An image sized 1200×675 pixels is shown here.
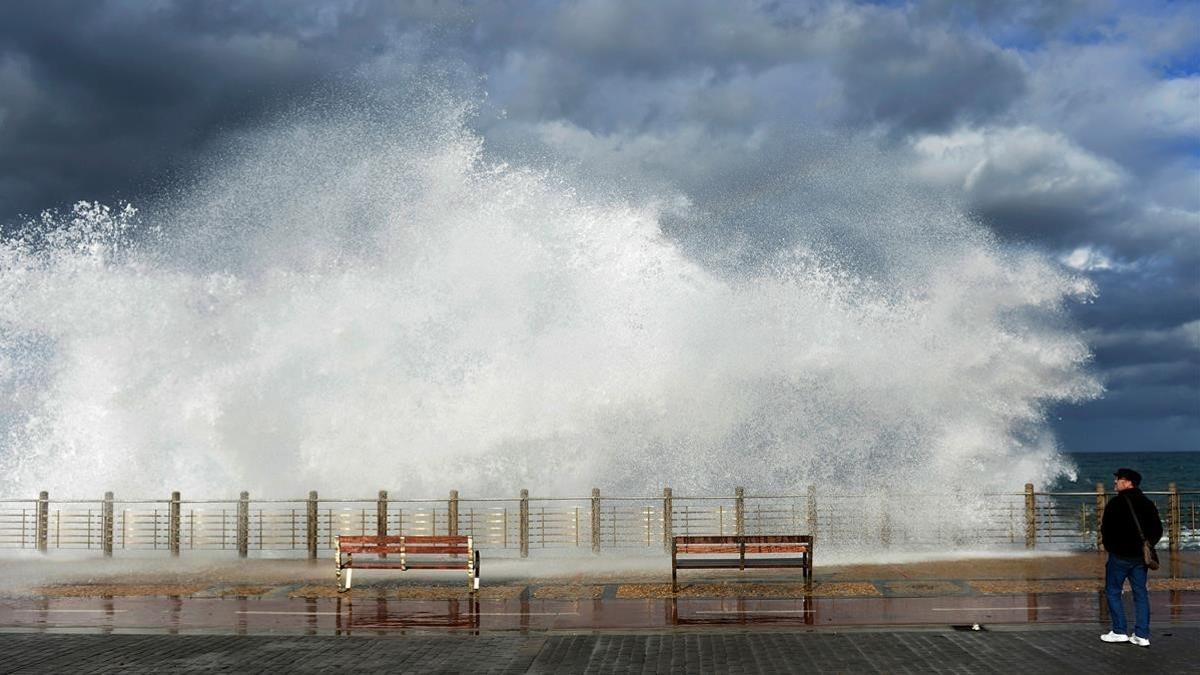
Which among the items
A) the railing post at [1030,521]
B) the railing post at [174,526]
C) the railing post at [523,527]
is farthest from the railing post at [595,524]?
the railing post at [174,526]

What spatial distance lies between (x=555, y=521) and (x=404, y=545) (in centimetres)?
1355

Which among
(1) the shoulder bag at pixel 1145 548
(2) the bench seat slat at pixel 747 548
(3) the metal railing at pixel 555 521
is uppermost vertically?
(1) the shoulder bag at pixel 1145 548

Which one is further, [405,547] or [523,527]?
[523,527]

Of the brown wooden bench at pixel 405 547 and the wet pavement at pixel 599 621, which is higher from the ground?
the brown wooden bench at pixel 405 547

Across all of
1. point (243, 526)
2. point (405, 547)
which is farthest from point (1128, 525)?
point (243, 526)

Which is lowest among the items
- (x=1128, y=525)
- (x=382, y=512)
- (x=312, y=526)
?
(x=312, y=526)

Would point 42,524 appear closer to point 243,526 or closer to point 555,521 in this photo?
point 243,526

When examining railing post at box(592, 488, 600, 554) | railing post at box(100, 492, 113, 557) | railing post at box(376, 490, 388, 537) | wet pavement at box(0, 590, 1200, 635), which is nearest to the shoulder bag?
wet pavement at box(0, 590, 1200, 635)

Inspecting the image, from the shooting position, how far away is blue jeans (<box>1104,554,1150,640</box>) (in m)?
10.4

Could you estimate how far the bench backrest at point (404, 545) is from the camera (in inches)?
598

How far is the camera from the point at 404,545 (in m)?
15.2

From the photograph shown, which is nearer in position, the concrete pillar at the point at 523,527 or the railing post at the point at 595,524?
the concrete pillar at the point at 523,527

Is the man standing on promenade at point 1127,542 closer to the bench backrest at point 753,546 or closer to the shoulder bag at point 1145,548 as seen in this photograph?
the shoulder bag at point 1145,548

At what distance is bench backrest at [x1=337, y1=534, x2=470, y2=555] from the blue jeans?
28.0 ft
